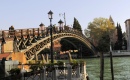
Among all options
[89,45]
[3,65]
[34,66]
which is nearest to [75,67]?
[34,66]

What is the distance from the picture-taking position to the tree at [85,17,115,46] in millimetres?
83438

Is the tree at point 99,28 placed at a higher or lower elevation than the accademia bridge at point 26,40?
higher

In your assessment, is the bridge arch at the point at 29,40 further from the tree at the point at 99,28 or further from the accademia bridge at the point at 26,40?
the tree at the point at 99,28

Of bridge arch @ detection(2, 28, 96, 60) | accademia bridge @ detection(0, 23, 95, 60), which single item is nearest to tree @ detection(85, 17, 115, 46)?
accademia bridge @ detection(0, 23, 95, 60)

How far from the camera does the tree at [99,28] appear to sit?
8344 cm

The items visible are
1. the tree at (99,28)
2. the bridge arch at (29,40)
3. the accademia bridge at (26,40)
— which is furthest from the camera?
the tree at (99,28)

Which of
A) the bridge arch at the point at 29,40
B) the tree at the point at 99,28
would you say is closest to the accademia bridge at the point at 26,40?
the bridge arch at the point at 29,40

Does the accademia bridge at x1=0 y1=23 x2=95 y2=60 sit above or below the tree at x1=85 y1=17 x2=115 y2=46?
below

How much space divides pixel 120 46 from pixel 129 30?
6.44 m

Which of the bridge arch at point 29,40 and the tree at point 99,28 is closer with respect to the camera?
the bridge arch at point 29,40

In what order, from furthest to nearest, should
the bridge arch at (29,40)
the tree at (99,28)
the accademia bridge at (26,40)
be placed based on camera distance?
the tree at (99,28), the bridge arch at (29,40), the accademia bridge at (26,40)

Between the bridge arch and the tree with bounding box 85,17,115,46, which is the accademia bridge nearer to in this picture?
the bridge arch

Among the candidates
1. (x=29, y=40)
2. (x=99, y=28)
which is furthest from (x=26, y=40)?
(x=99, y=28)


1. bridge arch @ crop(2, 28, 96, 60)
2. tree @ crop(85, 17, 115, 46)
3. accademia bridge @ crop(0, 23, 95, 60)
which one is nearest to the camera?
accademia bridge @ crop(0, 23, 95, 60)
